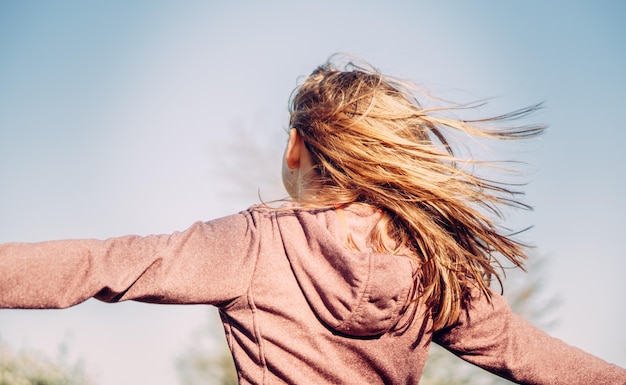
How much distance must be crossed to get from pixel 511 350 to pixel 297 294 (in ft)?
2.52

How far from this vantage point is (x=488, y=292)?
2156 mm

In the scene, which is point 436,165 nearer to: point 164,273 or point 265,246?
point 265,246

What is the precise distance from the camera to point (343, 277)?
1.88 meters

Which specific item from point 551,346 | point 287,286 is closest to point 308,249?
point 287,286

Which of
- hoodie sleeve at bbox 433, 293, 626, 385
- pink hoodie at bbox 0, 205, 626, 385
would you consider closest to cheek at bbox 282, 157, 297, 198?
pink hoodie at bbox 0, 205, 626, 385

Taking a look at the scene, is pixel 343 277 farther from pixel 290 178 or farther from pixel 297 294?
pixel 290 178

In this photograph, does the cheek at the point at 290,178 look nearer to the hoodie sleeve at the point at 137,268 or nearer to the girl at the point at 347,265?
the girl at the point at 347,265

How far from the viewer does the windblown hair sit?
2.07m

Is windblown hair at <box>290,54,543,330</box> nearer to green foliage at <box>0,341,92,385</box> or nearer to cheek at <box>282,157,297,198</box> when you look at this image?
cheek at <box>282,157,297,198</box>

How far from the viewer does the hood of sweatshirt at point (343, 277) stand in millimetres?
1854

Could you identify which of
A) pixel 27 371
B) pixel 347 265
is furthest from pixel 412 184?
pixel 27 371

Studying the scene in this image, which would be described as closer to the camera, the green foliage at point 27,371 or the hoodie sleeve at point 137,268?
the hoodie sleeve at point 137,268

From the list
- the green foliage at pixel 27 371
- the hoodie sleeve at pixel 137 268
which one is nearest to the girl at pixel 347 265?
the hoodie sleeve at pixel 137 268

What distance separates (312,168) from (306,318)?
1.80 ft
